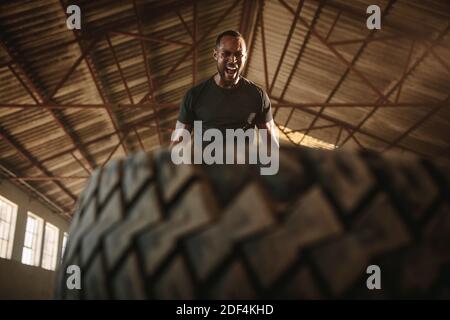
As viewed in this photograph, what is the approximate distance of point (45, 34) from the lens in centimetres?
752

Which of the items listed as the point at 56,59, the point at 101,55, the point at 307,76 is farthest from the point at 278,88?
the point at 56,59

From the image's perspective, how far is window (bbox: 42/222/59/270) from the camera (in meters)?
16.5

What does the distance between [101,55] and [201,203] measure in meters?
9.15

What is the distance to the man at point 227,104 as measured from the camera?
237 cm

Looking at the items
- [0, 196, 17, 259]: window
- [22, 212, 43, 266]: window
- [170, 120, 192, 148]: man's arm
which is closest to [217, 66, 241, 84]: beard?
[170, 120, 192, 148]: man's arm

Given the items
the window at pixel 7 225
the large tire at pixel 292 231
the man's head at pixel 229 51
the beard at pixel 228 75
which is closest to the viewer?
the large tire at pixel 292 231

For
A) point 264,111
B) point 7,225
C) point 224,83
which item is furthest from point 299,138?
point 224,83

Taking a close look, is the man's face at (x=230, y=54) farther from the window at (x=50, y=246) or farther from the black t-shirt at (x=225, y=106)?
the window at (x=50, y=246)

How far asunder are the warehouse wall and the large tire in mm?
12604

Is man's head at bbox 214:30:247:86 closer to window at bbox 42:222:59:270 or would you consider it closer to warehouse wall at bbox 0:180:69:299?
warehouse wall at bbox 0:180:69:299

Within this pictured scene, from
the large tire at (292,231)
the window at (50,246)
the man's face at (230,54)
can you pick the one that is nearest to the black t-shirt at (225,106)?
the man's face at (230,54)

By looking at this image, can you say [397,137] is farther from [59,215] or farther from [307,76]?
[59,215]

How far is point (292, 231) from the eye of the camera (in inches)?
15.6

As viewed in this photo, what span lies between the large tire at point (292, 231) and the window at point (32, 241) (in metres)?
15.1
